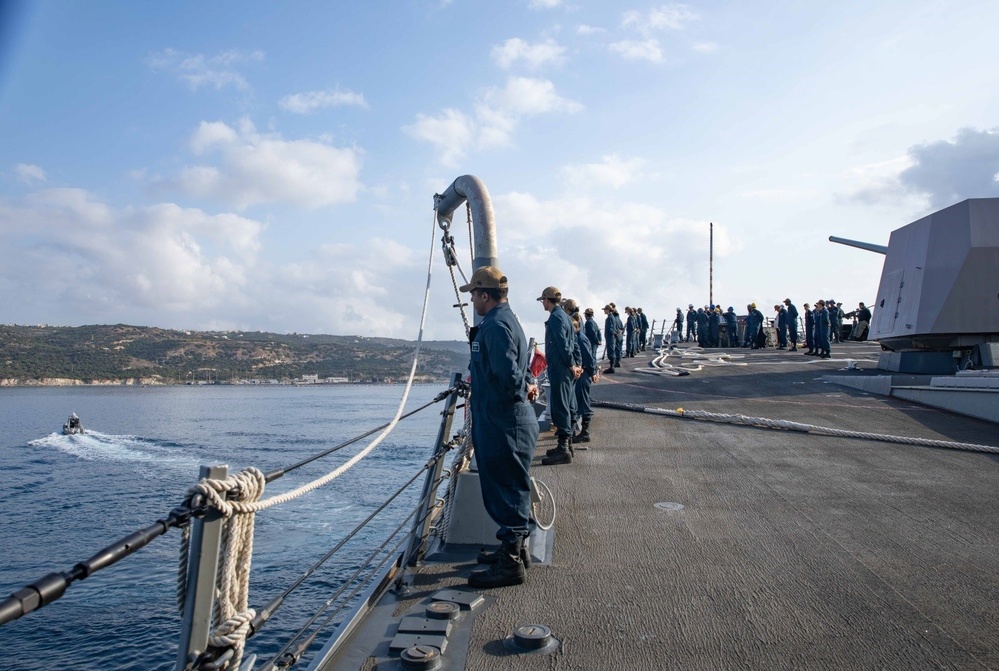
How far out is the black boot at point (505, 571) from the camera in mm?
3717

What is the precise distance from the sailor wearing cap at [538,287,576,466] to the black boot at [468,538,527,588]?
319 cm

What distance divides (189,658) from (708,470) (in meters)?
5.46

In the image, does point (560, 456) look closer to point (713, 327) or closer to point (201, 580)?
Answer: point (201, 580)

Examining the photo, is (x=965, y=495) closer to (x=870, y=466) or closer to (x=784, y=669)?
(x=870, y=466)

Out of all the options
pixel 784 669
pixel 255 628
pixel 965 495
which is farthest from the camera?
pixel 965 495

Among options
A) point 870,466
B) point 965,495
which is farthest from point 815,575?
point 870,466

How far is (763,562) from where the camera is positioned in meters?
Answer: 4.05

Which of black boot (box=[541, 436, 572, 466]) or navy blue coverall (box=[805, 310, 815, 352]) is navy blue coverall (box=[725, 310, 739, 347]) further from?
black boot (box=[541, 436, 572, 466])

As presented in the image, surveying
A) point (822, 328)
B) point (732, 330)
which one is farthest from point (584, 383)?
point (732, 330)

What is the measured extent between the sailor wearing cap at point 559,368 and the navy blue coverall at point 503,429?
314cm

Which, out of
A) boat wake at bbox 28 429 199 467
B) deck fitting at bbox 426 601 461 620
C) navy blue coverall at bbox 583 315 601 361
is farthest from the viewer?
boat wake at bbox 28 429 199 467

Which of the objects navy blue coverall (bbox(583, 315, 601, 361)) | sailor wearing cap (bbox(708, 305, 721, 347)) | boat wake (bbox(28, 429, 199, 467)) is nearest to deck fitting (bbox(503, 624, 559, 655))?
navy blue coverall (bbox(583, 315, 601, 361))

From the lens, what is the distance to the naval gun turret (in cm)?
1119

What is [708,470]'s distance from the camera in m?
6.63
